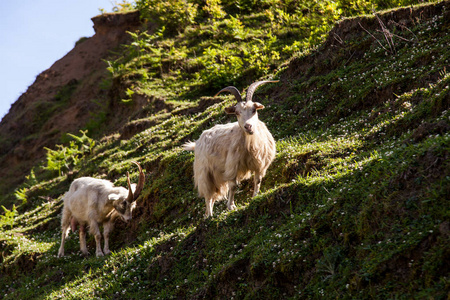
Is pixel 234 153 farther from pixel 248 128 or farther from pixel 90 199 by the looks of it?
pixel 90 199

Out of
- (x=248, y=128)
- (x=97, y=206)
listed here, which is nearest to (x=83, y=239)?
(x=97, y=206)

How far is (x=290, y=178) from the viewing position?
8.90 m

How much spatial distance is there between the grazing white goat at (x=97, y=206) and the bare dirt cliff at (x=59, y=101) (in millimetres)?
12707

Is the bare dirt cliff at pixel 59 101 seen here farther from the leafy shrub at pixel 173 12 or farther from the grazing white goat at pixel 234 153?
the grazing white goat at pixel 234 153

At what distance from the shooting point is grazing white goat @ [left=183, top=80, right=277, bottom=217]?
8516 millimetres

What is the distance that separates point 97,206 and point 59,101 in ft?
65.6

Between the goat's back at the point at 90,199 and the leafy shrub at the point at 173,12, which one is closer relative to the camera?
the goat's back at the point at 90,199

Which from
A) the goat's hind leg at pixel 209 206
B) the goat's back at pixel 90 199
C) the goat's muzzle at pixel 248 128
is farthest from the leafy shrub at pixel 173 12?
the goat's muzzle at pixel 248 128

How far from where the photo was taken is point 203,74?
61.1 ft

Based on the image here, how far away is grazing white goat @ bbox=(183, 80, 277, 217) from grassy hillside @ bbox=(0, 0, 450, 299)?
0.51 meters

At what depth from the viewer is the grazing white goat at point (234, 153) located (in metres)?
8.52

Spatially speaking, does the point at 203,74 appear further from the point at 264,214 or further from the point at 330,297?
the point at 330,297

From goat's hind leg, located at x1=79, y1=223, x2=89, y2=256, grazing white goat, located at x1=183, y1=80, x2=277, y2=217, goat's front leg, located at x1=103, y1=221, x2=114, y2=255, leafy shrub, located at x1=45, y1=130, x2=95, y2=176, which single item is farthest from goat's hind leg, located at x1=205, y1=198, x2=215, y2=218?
leafy shrub, located at x1=45, y1=130, x2=95, y2=176

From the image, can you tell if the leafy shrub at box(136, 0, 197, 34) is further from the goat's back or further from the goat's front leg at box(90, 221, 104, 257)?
the goat's front leg at box(90, 221, 104, 257)
